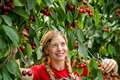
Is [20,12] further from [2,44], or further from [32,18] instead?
[32,18]

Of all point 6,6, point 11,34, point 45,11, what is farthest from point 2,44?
point 45,11

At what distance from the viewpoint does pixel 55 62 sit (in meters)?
2.56

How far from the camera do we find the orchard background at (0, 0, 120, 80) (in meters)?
1.73

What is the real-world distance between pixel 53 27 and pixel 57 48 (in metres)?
0.16

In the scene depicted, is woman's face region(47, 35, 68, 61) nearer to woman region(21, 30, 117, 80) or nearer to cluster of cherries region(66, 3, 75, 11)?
woman region(21, 30, 117, 80)

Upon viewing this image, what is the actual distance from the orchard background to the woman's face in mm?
76

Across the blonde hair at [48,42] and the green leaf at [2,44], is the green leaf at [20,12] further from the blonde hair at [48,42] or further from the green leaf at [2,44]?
the blonde hair at [48,42]

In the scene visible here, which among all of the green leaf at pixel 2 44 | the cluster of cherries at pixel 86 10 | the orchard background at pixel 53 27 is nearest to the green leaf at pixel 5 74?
the orchard background at pixel 53 27

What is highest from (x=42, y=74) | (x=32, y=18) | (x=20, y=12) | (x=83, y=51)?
(x=20, y=12)

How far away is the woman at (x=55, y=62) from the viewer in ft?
8.25

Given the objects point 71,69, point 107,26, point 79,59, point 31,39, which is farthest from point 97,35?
point 31,39

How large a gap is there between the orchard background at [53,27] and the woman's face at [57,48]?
0.08 meters

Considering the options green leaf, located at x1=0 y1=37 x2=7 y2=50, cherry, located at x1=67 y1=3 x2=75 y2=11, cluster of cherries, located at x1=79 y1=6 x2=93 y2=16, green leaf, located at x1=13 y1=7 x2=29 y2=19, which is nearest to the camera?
green leaf, located at x1=0 y1=37 x2=7 y2=50

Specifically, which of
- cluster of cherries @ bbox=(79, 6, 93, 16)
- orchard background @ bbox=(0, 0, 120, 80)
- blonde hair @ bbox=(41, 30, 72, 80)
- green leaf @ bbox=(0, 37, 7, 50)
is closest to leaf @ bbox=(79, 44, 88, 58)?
orchard background @ bbox=(0, 0, 120, 80)
